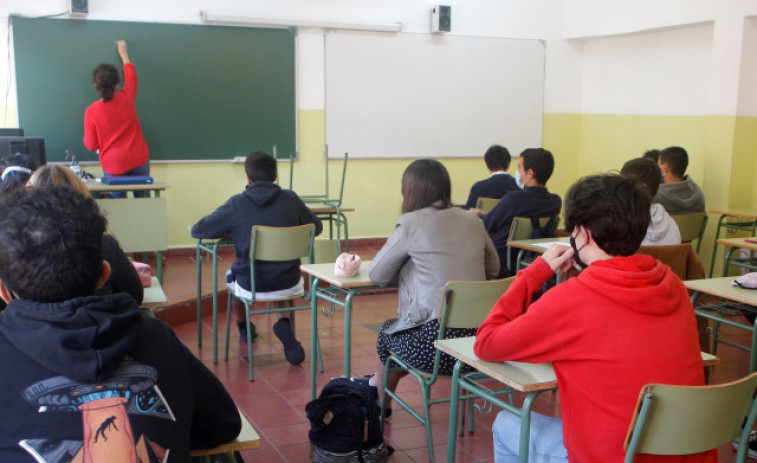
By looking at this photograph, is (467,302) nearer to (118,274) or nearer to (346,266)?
(346,266)

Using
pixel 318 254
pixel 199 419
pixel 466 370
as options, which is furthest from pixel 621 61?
pixel 199 419

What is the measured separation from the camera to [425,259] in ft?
9.56

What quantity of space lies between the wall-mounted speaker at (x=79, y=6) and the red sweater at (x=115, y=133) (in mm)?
775

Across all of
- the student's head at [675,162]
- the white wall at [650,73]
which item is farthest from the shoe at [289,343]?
the white wall at [650,73]

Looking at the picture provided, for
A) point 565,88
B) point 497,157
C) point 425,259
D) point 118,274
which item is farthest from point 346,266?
point 565,88

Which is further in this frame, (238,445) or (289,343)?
(289,343)

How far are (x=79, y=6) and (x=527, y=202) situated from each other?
423cm

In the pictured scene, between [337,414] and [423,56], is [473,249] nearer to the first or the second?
[337,414]

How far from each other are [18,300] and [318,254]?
10.8ft

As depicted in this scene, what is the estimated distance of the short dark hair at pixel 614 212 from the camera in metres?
1.79

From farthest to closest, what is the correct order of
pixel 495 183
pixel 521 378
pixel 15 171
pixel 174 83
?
pixel 174 83, pixel 495 183, pixel 15 171, pixel 521 378

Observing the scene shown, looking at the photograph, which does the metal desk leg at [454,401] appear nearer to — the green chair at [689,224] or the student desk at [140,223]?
the student desk at [140,223]

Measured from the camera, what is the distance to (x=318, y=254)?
4.53 meters

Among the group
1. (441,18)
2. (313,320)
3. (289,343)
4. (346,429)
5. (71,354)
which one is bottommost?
(289,343)
